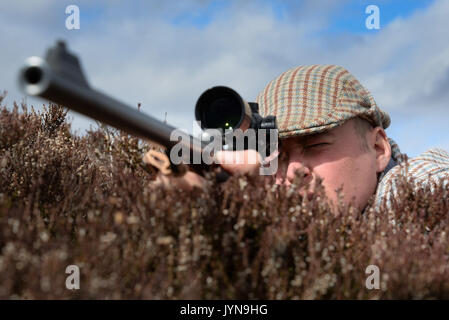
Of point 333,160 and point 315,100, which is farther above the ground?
point 315,100

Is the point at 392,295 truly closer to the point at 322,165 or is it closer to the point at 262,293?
the point at 262,293

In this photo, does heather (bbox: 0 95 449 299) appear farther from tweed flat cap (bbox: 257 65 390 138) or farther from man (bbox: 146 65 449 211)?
tweed flat cap (bbox: 257 65 390 138)

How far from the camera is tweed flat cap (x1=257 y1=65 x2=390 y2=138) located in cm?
395

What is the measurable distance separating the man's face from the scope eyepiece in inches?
41.8

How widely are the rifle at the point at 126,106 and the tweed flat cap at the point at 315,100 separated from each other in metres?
0.81

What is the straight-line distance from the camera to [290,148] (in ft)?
13.4

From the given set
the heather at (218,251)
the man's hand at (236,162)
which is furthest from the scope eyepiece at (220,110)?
the heather at (218,251)

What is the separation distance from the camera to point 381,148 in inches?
177

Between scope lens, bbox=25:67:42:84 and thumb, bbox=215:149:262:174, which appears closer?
scope lens, bbox=25:67:42:84

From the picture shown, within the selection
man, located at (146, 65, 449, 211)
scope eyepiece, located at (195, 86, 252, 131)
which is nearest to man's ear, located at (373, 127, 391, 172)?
man, located at (146, 65, 449, 211)

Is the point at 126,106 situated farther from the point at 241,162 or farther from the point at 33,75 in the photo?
the point at 241,162

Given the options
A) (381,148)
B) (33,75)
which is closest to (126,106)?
(33,75)

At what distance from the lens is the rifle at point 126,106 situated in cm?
191

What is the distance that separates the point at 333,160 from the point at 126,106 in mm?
2306
